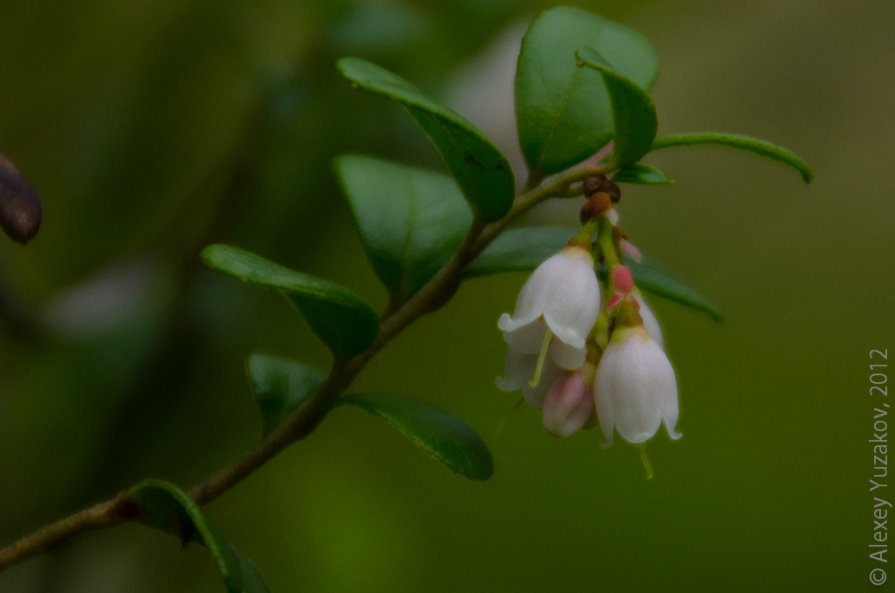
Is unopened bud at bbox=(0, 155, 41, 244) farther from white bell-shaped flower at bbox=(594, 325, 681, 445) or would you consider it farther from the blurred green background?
the blurred green background

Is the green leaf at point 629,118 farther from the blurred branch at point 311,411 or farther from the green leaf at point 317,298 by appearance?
the green leaf at point 317,298

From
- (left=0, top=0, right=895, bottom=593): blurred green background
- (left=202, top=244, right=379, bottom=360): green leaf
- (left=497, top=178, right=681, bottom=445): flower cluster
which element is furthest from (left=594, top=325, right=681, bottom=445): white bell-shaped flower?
(left=0, top=0, right=895, bottom=593): blurred green background

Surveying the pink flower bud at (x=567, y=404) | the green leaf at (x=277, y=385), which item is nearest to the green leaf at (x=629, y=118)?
the pink flower bud at (x=567, y=404)

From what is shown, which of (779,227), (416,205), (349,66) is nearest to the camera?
(349,66)

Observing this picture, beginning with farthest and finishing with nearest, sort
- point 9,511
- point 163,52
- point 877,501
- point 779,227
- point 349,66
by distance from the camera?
point 779,227 < point 877,501 < point 163,52 < point 9,511 < point 349,66

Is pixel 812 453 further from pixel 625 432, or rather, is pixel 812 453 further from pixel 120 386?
pixel 625 432

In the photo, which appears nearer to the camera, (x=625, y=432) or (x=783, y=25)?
(x=625, y=432)

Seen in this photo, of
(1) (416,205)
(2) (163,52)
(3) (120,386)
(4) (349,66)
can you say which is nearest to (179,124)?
(2) (163,52)
